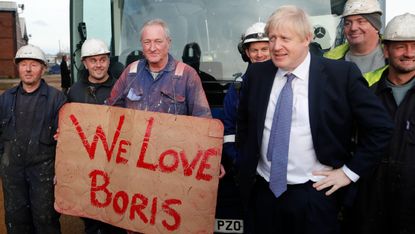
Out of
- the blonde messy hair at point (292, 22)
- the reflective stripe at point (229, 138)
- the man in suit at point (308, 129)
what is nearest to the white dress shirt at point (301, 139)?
the man in suit at point (308, 129)

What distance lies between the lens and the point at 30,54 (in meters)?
3.21

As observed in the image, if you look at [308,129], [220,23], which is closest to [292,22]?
[308,129]

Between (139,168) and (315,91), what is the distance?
1.27 meters

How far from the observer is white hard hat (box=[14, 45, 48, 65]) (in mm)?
3195

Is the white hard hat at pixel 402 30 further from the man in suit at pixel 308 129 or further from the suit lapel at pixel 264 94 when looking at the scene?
the suit lapel at pixel 264 94

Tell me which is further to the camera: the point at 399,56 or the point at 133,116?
the point at 133,116

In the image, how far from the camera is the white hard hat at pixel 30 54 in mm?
3195

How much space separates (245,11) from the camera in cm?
397

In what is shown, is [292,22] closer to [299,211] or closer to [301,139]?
[301,139]

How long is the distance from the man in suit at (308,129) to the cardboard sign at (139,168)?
506mm

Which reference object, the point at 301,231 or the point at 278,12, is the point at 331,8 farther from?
the point at 301,231

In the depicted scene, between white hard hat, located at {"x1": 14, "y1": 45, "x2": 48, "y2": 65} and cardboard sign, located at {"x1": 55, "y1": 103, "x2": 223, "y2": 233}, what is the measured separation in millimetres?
570

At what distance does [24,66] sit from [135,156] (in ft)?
3.91

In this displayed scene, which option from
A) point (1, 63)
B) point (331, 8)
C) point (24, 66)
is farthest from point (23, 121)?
point (1, 63)
